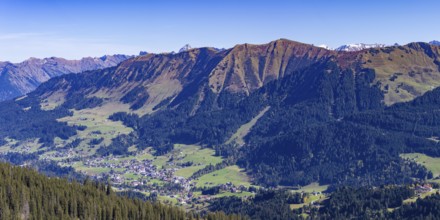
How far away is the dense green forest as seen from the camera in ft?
477

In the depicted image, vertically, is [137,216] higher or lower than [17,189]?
lower

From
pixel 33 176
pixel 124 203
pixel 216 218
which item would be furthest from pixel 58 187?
pixel 216 218

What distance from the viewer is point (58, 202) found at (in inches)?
6097

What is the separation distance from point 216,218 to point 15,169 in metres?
77.0

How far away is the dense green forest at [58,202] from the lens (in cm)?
14538

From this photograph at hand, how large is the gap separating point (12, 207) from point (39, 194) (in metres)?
10.7

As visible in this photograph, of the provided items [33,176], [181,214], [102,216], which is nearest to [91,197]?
[102,216]

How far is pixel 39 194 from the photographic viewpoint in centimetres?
15412

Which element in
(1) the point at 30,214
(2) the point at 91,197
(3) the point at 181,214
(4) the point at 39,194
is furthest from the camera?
(3) the point at 181,214

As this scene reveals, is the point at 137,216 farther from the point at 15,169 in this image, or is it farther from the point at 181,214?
the point at 15,169

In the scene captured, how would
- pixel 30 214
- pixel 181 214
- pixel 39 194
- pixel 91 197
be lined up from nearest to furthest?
pixel 30 214, pixel 39 194, pixel 91 197, pixel 181 214

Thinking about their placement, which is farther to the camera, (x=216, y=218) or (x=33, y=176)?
(x=216, y=218)

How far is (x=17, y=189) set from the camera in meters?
152

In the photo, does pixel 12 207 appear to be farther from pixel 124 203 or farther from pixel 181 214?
pixel 181 214
